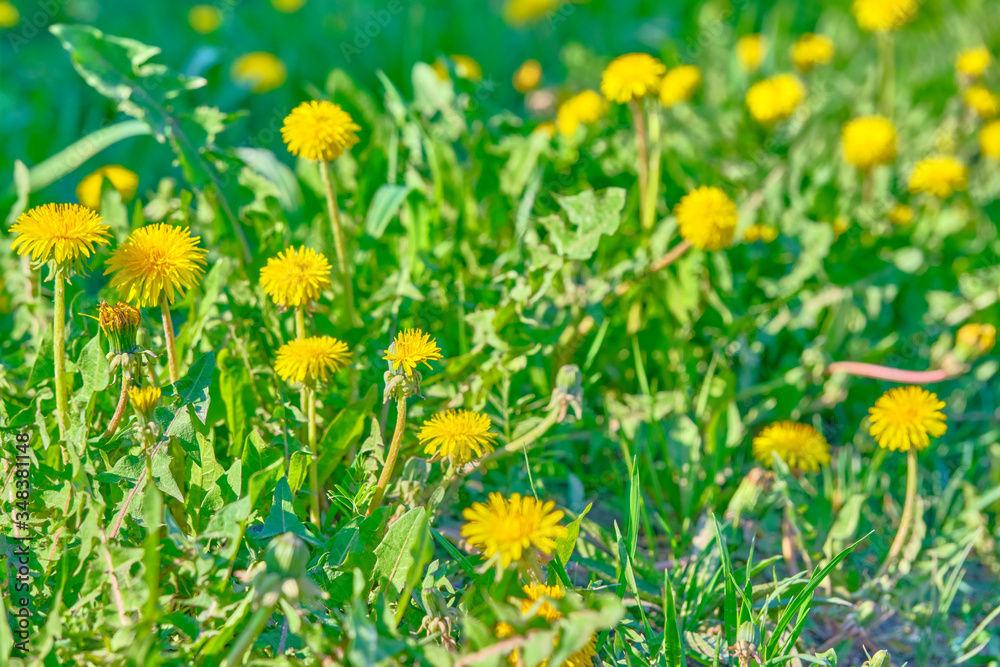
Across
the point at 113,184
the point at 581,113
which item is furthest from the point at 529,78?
the point at 113,184

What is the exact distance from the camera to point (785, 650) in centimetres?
169

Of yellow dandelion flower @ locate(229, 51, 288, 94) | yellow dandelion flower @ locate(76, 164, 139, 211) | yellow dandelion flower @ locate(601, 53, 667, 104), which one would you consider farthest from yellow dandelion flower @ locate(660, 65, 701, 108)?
yellow dandelion flower @ locate(76, 164, 139, 211)

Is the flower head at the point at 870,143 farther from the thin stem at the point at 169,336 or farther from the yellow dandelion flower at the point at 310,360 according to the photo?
the thin stem at the point at 169,336

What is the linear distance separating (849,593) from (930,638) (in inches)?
8.3

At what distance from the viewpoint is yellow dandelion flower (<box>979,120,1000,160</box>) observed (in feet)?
10.9

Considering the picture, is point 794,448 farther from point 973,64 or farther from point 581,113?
point 973,64

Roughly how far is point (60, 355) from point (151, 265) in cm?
29

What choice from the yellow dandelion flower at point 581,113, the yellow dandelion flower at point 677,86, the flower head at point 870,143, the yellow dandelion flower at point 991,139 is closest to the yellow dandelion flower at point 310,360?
the yellow dandelion flower at point 581,113

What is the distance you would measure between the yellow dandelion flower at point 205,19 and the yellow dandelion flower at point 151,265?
2965mm

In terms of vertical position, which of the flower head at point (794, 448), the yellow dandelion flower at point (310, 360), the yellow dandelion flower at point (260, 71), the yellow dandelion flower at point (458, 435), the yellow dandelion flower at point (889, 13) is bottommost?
the flower head at point (794, 448)

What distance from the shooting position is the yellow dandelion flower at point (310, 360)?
170 cm

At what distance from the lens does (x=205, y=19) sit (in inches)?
170

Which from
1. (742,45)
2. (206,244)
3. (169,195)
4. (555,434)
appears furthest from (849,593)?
(742,45)

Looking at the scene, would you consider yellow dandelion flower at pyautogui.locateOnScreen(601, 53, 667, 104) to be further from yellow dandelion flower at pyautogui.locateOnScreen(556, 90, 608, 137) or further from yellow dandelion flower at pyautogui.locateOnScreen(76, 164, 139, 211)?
yellow dandelion flower at pyautogui.locateOnScreen(76, 164, 139, 211)
